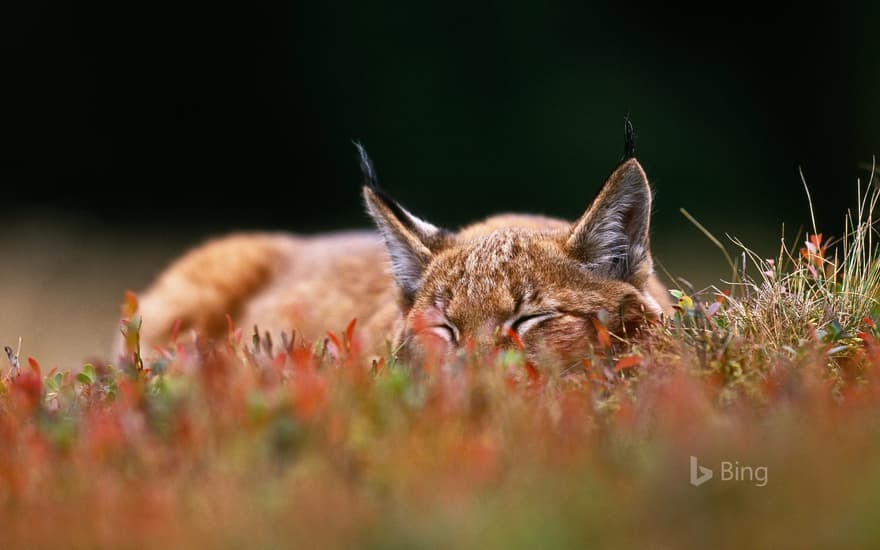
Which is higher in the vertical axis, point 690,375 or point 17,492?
point 690,375

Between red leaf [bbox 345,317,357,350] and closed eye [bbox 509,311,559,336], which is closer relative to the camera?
red leaf [bbox 345,317,357,350]

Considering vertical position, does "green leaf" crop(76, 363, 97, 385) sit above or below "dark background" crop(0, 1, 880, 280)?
below

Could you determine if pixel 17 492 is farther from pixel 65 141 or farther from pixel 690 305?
pixel 65 141

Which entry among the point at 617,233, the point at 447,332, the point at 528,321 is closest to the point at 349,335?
the point at 447,332

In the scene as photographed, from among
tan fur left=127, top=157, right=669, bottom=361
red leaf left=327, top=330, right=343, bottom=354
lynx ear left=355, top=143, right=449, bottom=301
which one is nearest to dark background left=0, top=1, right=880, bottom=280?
tan fur left=127, top=157, right=669, bottom=361

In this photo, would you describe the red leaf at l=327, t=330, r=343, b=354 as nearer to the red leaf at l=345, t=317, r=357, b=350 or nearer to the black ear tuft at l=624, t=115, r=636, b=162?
the red leaf at l=345, t=317, r=357, b=350

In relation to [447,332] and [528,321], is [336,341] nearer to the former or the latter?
[447,332]

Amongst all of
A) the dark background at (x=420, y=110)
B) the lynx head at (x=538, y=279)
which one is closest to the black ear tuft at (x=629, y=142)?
the lynx head at (x=538, y=279)

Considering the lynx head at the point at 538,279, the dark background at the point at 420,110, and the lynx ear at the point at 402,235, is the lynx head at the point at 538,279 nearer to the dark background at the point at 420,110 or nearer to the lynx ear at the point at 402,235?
the lynx ear at the point at 402,235

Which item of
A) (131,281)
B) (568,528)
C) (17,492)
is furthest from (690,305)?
(131,281)
